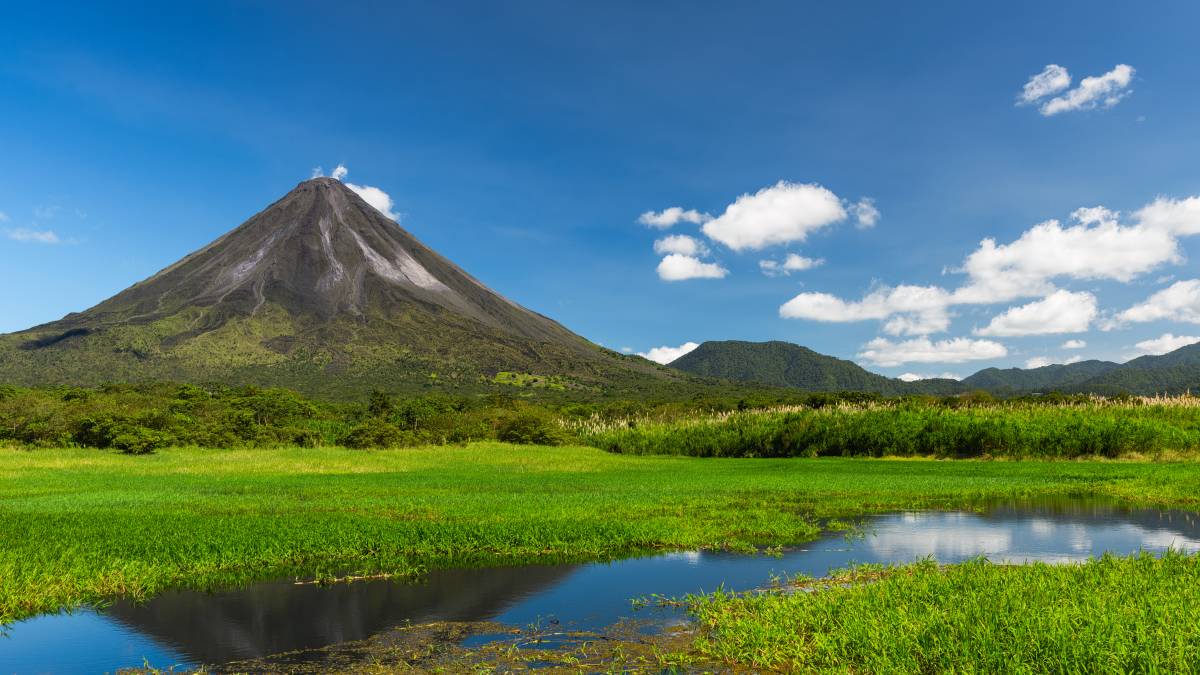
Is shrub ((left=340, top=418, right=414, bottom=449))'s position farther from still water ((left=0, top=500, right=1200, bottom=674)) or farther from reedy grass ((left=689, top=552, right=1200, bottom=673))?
reedy grass ((left=689, top=552, right=1200, bottom=673))

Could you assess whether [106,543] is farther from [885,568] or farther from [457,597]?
[885,568]

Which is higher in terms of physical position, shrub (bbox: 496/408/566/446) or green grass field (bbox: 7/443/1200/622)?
shrub (bbox: 496/408/566/446)

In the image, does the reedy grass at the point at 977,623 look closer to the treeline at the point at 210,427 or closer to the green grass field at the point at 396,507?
the green grass field at the point at 396,507

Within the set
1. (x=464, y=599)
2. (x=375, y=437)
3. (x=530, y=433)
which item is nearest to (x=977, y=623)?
(x=464, y=599)

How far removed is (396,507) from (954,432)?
37.5 meters

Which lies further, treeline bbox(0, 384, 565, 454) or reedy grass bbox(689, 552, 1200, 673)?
treeline bbox(0, 384, 565, 454)

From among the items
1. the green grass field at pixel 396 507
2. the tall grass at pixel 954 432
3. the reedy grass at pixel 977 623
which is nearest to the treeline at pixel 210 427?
the green grass field at pixel 396 507

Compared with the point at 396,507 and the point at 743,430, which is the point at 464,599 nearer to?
the point at 396,507

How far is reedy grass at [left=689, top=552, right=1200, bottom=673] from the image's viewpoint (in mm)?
7371

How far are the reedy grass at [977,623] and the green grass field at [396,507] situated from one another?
246 inches

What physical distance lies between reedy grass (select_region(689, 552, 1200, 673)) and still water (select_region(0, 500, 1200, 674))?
1.91 meters

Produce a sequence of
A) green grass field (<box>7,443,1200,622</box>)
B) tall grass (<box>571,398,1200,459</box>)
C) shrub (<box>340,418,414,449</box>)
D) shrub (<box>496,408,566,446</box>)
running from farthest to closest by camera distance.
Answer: shrub (<box>496,408,566,446</box>)
shrub (<box>340,418,414,449</box>)
tall grass (<box>571,398,1200,459</box>)
green grass field (<box>7,443,1200,622</box>)

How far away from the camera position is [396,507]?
2195cm

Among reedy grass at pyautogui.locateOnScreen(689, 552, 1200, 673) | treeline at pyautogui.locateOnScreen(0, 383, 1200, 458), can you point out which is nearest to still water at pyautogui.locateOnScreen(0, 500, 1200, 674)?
reedy grass at pyautogui.locateOnScreen(689, 552, 1200, 673)
